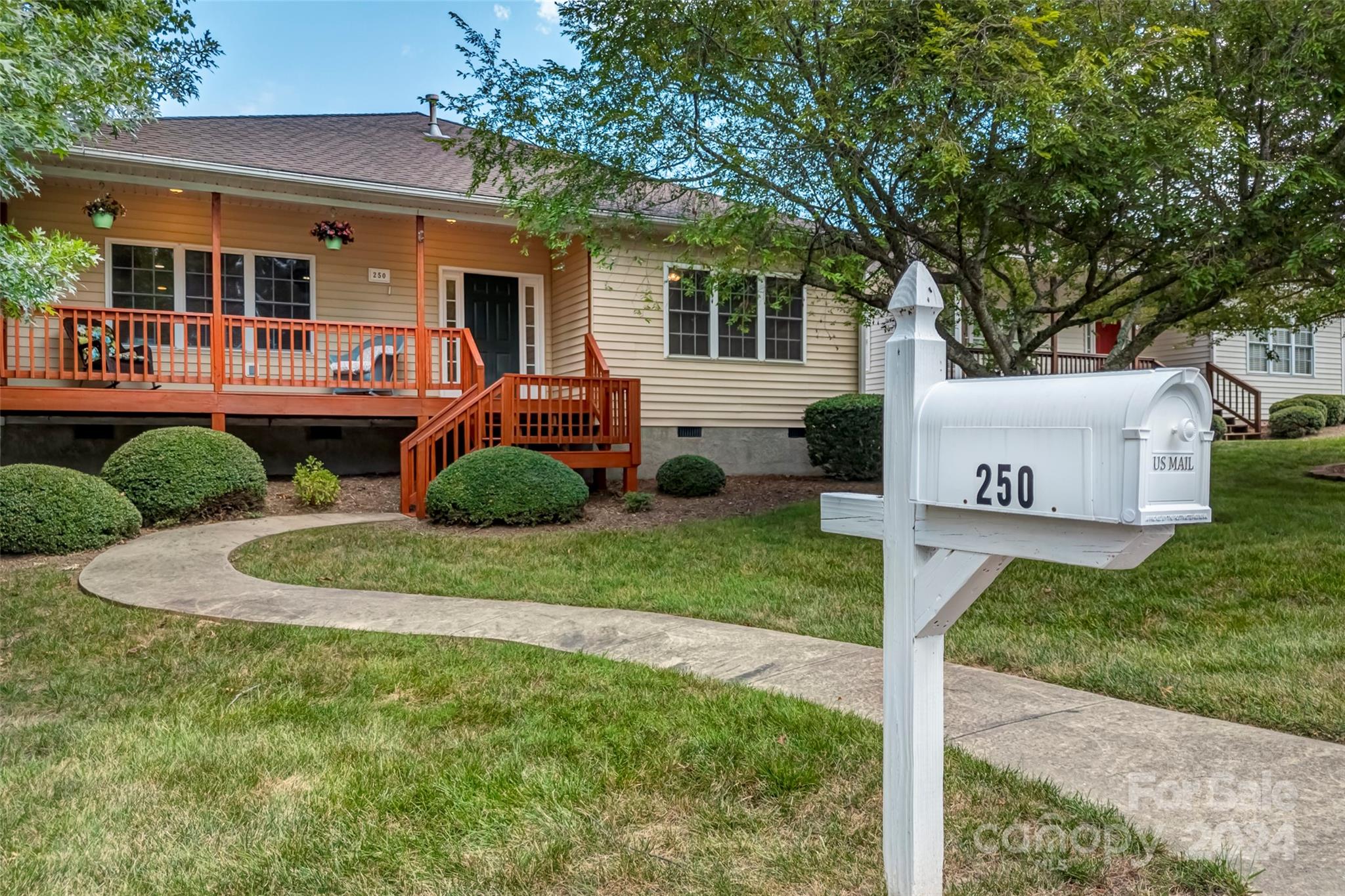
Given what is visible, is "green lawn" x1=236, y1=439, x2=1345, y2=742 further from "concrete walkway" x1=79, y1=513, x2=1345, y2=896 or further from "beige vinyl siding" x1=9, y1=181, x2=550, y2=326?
"beige vinyl siding" x1=9, y1=181, x2=550, y2=326

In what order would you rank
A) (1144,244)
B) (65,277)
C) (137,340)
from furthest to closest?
1. (137,340)
2. (1144,244)
3. (65,277)

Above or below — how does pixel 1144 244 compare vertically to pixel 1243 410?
above

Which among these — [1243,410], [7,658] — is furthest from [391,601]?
[1243,410]

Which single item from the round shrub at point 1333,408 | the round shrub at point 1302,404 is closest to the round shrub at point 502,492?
the round shrub at point 1302,404

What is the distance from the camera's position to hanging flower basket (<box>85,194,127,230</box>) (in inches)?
391

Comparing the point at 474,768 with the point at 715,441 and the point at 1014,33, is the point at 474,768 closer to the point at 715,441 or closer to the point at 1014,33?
the point at 1014,33

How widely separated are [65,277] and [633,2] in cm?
448

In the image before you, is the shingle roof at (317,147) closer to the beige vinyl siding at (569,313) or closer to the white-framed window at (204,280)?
the white-framed window at (204,280)

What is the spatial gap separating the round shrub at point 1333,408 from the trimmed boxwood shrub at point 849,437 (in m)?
10.5

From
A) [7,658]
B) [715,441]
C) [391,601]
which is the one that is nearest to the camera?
[7,658]

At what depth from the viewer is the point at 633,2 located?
6.77 m

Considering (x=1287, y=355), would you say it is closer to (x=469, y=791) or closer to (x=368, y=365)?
(x=368, y=365)

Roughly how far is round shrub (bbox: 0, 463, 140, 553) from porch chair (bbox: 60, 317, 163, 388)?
2205 millimetres

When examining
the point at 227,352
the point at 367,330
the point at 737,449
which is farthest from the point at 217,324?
the point at 737,449
